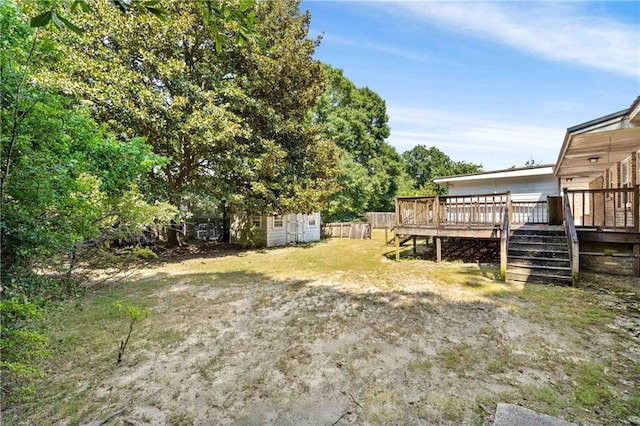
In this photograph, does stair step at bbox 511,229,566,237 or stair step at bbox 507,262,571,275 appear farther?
stair step at bbox 511,229,566,237

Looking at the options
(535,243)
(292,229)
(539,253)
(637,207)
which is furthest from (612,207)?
(292,229)

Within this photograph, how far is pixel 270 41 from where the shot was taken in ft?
41.2

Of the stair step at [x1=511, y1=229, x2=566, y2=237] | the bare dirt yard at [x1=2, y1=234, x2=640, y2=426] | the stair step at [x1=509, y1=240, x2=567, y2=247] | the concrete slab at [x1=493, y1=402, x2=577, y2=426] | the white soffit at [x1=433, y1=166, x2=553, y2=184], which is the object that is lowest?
the bare dirt yard at [x1=2, y1=234, x2=640, y2=426]

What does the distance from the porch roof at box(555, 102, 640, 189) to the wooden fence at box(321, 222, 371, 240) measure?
1031cm

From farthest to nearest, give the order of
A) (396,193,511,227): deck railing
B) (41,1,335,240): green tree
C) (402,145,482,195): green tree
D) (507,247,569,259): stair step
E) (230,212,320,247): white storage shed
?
(402,145,482,195): green tree
(230,212,320,247): white storage shed
(41,1,335,240): green tree
(396,193,511,227): deck railing
(507,247,569,259): stair step

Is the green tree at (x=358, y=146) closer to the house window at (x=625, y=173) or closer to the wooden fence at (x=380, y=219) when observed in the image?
the wooden fence at (x=380, y=219)

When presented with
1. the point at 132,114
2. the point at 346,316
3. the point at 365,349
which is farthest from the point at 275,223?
the point at 365,349

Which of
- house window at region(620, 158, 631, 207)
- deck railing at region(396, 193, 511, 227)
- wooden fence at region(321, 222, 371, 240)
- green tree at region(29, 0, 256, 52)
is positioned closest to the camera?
green tree at region(29, 0, 256, 52)

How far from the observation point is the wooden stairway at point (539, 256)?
6.65 metres

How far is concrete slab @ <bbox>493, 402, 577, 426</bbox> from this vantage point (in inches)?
85.2

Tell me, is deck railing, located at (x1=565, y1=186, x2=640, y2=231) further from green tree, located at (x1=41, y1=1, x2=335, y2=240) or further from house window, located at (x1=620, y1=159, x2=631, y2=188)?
green tree, located at (x1=41, y1=1, x2=335, y2=240)

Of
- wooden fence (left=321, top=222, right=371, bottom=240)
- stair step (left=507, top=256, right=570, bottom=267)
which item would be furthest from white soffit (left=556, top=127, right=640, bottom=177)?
wooden fence (left=321, top=222, right=371, bottom=240)

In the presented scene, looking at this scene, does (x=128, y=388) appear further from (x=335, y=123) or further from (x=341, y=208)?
(x=335, y=123)

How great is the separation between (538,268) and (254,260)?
8700mm
